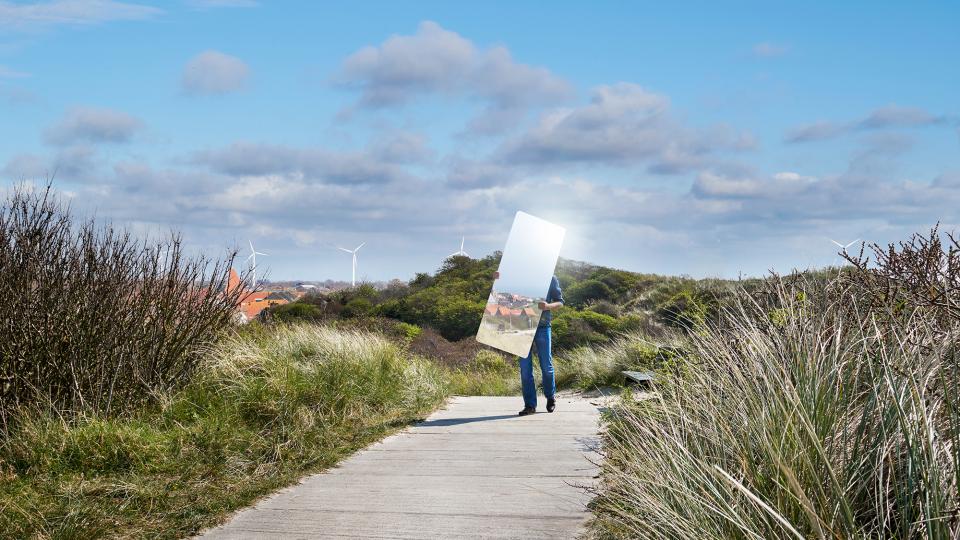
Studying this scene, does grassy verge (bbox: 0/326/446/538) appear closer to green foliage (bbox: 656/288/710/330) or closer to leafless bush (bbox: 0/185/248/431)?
leafless bush (bbox: 0/185/248/431)

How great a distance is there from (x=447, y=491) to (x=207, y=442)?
246 cm

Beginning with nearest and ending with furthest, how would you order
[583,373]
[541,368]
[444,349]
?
[541,368], [583,373], [444,349]

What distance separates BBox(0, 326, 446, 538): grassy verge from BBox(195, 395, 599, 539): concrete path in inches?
13.2

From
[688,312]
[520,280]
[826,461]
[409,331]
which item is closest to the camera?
[826,461]

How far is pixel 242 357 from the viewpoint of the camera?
359 inches

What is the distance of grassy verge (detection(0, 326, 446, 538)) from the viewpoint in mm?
5602

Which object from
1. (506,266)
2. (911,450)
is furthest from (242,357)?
(911,450)

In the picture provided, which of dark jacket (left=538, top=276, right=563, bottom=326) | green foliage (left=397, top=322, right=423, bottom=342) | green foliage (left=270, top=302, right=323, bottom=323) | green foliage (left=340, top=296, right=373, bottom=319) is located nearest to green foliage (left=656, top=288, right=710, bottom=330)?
dark jacket (left=538, top=276, right=563, bottom=326)

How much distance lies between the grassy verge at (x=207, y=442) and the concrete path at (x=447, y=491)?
0.34m

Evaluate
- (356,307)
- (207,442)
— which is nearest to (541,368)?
(207,442)

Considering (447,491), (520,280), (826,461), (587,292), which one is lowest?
(447,491)

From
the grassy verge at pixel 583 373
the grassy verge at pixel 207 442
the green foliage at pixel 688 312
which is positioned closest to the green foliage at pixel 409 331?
the grassy verge at pixel 583 373

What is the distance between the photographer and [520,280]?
988cm

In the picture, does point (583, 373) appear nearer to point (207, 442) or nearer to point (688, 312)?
point (688, 312)
